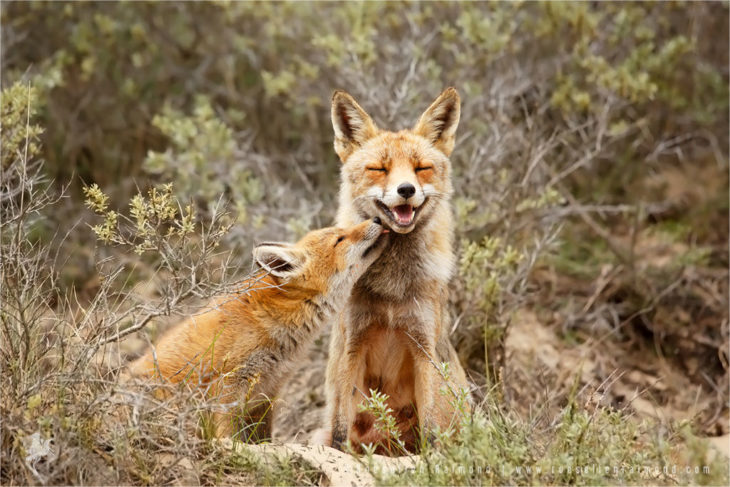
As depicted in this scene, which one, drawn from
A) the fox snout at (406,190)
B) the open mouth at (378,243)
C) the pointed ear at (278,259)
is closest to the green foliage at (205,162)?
the pointed ear at (278,259)

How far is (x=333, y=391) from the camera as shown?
4.99 m

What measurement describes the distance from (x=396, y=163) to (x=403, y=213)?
13.1 inches

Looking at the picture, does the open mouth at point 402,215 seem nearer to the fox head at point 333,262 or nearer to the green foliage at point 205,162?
the fox head at point 333,262

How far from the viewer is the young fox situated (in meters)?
4.53

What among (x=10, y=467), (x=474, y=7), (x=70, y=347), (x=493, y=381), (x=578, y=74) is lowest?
(x=493, y=381)

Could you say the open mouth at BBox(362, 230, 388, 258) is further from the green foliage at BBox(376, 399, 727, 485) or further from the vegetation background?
the green foliage at BBox(376, 399, 727, 485)

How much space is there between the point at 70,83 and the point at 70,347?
7222mm

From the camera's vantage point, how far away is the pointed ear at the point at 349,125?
5.15 m

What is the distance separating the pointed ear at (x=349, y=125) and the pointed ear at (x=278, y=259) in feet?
2.66

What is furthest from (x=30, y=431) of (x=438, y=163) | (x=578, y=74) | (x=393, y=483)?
(x=578, y=74)

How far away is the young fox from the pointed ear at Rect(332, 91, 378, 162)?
606mm

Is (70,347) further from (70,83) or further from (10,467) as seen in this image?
(70,83)

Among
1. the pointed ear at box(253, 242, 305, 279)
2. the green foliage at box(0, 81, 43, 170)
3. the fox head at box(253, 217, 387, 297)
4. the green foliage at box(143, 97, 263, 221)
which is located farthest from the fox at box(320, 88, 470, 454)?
the green foliage at box(143, 97, 263, 221)

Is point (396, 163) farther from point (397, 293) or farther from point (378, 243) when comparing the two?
point (397, 293)
